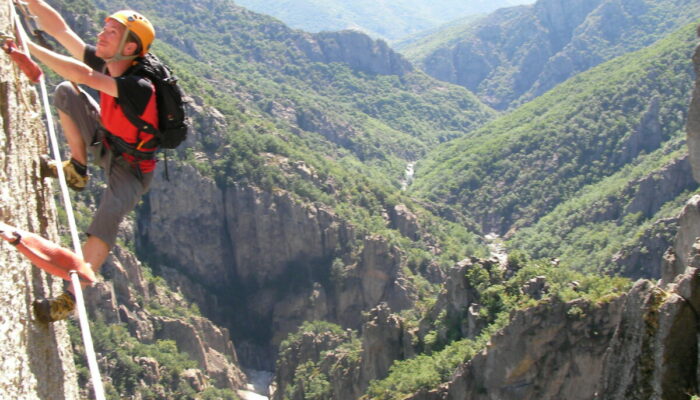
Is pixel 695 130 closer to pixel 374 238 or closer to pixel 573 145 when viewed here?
pixel 374 238

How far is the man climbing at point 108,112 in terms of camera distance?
7742mm

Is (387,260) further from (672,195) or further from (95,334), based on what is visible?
(672,195)

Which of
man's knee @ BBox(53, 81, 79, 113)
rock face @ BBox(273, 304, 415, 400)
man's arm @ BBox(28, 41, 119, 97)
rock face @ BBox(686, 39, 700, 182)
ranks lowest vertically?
rock face @ BBox(273, 304, 415, 400)

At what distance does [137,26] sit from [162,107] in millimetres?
921

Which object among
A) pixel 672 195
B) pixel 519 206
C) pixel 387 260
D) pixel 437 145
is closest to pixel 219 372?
pixel 387 260

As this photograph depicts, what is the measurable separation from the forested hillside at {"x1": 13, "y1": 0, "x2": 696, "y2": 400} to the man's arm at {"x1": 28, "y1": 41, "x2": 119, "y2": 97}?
30.1ft

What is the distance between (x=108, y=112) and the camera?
329 inches

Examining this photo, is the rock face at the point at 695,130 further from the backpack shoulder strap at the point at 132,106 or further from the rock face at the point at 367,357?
the rock face at the point at 367,357

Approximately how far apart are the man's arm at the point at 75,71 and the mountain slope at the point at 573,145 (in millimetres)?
103782

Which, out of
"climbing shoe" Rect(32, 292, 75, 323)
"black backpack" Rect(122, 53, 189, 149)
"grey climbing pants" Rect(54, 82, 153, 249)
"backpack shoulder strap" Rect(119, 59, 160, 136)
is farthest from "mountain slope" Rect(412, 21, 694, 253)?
"climbing shoe" Rect(32, 292, 75, 323)

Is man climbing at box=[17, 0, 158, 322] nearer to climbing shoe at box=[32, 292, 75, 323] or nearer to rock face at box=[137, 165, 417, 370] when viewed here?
climbing shoe at box=[32, 292, 75, 323]

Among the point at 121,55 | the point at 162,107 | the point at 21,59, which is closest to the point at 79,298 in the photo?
the point at 21,59

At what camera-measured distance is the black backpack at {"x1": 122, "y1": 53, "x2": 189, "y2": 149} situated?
26.4 feet

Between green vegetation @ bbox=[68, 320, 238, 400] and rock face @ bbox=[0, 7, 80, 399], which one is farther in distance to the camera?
green vegetation @ bbox=[68, 320, 238, 400]
